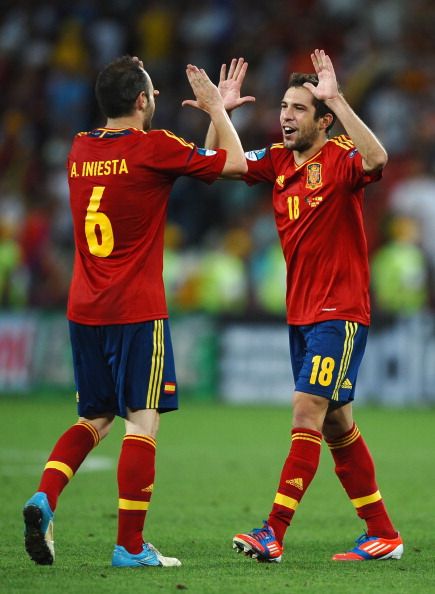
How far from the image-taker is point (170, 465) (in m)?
10.1

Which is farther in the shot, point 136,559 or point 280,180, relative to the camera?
point 280,180

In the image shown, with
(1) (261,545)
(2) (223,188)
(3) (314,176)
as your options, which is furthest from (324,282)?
(2) (223,188)

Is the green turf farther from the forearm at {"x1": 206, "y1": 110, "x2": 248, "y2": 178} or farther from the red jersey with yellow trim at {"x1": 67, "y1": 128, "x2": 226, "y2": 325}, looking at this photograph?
the forearm at {"x1": 206, "y1": 110, "x2": 248, "y2": 178}

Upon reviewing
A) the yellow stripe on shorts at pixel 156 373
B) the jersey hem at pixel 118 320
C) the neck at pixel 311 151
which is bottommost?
the yellow stripe on shorts at pixel 156 373

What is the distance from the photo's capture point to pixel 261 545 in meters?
5.81

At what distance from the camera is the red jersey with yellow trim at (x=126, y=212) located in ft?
19.0

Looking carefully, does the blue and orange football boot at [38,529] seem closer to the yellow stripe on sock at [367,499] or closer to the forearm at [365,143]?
the yellow stripe on sock at [367,499]

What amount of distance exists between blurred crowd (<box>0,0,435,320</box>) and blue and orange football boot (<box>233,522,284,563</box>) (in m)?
9.43

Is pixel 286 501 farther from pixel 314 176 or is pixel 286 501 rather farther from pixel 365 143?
→ pixel 365 143

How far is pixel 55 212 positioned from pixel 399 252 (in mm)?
5259

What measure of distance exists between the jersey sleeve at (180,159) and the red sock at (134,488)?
1200 mm

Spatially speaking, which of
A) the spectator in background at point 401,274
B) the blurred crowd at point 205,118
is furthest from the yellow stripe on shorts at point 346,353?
the spectator in background at point 401,274

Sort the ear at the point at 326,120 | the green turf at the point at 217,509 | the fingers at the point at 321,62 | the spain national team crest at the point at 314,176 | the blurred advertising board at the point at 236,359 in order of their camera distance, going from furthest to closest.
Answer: the blurred advertising board at the point at 236,359
the ear at the point at 326,120
the spain national team crest at the point at 314,176
the fingers at the point at 321,62
the green turf at the point at 217,509

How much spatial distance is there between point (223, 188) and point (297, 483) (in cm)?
1282
